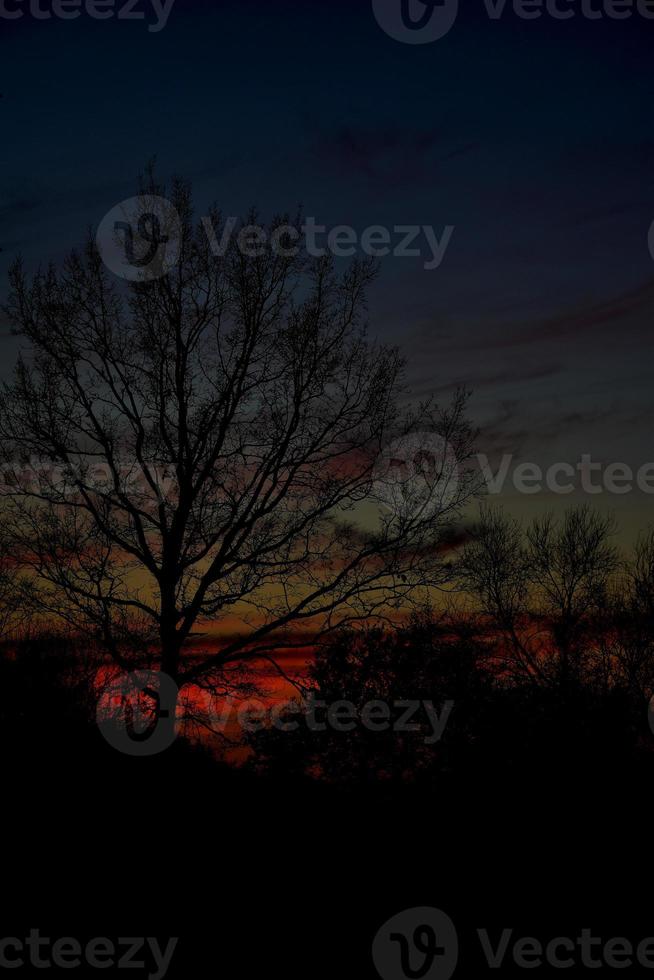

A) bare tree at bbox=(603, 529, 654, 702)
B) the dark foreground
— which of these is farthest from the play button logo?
bare tree at bbox=(603, 529, 654, 702)

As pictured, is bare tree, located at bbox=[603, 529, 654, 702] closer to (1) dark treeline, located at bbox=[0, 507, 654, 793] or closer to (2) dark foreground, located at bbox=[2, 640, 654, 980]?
(1) dark treeline, located at bbox=[0, 507, 654, 793]

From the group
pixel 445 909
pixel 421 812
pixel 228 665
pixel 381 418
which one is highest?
pixel 381 418

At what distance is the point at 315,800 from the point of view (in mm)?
15227

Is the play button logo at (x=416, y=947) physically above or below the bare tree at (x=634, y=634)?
below

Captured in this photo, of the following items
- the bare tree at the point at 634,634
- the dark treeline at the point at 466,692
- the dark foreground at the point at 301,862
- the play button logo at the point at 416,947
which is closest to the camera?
the play button logo at the point at 416,947

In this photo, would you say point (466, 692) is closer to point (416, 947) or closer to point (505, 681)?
point (505, 681)

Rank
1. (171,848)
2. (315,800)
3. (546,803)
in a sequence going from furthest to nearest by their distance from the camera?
(315,800) → (546,803) → (171,848)

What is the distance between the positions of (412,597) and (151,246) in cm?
758

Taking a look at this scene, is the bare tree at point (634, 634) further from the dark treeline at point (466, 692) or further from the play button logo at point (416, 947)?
the play button logo at point (416, 947)

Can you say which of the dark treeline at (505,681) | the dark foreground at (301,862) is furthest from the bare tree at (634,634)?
the dark foreground at (301,862)

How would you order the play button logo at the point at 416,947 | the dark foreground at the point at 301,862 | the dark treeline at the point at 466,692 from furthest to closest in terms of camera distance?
the dark treeline at the point at 466,692 < the dark foreground at the point at 301,862 < the play button logo at the point at 416,947

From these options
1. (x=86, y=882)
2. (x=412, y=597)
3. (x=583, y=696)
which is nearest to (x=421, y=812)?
(x=412, y=597)

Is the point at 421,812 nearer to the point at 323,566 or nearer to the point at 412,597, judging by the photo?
the point at 412,597

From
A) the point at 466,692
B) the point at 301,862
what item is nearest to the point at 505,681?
the point at 466,692
